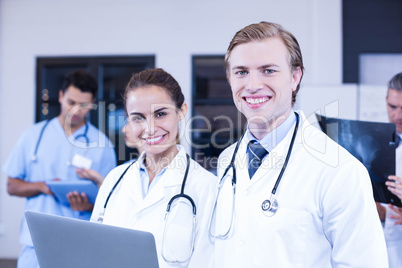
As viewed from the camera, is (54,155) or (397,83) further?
(54,155)

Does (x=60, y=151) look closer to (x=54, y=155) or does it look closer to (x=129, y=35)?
(x=54, y=155)

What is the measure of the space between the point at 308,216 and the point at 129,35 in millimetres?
2944

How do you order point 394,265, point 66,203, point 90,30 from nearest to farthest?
point 394,265 < point 66,203 < point 90,30

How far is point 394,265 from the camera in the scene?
1.62 metres

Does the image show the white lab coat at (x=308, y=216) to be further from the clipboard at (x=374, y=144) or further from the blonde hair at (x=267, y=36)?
the clipboard at (x=374, y=144)

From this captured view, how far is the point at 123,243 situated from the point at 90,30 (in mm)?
3093

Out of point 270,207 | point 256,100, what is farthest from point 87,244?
point 256,100

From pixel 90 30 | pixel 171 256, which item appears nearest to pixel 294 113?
pixel 171 256

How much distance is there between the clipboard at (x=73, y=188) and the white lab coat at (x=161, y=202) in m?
0.43

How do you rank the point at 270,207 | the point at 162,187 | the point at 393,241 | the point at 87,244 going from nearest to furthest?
the point at 87,244
the point at 270,207
the point at 162,187
the point at 393,241

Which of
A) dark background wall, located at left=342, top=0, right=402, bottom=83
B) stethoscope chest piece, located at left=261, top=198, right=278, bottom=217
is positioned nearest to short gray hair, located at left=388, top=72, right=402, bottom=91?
stethoscope chest piece, located at left=261, top=198, right=278, bottom=217

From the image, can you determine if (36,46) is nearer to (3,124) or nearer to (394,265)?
(3,124)

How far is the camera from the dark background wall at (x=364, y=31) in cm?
324

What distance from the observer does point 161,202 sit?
3.93 feet
